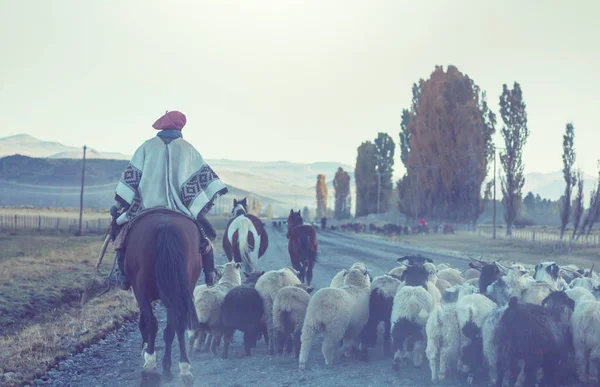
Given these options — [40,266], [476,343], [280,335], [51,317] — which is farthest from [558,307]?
[40,266]

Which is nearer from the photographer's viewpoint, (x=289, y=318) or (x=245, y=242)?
(x=289, y=318)

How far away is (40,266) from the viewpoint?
21.7 meters

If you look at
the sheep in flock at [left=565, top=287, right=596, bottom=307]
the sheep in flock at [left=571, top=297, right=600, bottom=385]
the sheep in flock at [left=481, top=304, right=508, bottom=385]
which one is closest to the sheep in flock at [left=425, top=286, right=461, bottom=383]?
the sheep in flock at [left=481, top=304, right=508, bottom=385]

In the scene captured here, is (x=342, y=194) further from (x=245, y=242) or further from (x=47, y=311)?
(x=47, y=311)

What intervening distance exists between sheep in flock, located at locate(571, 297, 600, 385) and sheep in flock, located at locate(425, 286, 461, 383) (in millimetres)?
1411

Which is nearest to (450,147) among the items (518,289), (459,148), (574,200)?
(459,148)

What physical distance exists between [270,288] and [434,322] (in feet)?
10.3

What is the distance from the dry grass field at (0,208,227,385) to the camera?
9.27 meters

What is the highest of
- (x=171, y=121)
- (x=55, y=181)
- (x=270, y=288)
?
(x=55, y=181)

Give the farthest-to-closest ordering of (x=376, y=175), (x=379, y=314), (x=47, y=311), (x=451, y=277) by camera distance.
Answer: (x=376, y=175) < (x=47, y=311) < (x=451, y=277) < (x=379, y=314)

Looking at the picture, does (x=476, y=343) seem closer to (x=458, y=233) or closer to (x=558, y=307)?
(x=558, y=307)

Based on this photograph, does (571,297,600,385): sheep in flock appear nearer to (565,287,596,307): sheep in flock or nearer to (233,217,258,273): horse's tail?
(565,287,596,307): sheep in flock

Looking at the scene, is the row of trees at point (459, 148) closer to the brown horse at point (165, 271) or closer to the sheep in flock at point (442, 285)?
the sheep in flock at point (442, 285)

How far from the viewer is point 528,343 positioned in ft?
25.1
